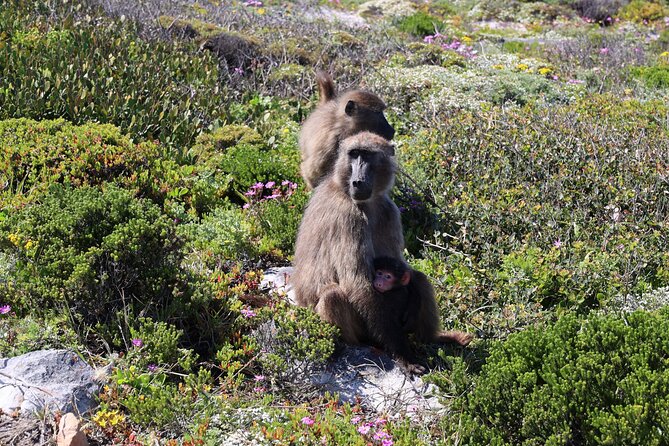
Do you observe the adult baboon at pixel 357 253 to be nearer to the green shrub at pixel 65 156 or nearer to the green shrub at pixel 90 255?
the green shrub at pixel 90 255

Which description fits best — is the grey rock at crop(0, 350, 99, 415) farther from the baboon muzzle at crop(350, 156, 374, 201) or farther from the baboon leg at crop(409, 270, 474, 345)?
the baboon leg at crop(409, 270, 474, 345)

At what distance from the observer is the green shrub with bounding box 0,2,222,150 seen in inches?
340

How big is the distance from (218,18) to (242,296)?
33.5 ft

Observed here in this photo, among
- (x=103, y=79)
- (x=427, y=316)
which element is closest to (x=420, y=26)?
(x=103, y=79)

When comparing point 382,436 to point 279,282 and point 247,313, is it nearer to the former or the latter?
point 247,313

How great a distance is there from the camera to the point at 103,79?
940 cm

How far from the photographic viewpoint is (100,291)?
5.12m

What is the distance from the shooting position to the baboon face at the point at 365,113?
25.0 ft

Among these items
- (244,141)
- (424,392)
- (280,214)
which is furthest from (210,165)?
(424,392)

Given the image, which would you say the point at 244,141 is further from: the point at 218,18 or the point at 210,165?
the point at 218,18

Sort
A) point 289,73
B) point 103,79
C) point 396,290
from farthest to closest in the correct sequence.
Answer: point 289,73
point 103,79
point 396,290

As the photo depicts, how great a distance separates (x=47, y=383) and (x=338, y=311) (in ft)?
6.23

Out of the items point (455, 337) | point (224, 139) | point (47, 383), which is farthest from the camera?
point (224, 139)

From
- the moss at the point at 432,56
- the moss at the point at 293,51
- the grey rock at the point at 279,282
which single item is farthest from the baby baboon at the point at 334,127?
the moss at the point at 432,56
